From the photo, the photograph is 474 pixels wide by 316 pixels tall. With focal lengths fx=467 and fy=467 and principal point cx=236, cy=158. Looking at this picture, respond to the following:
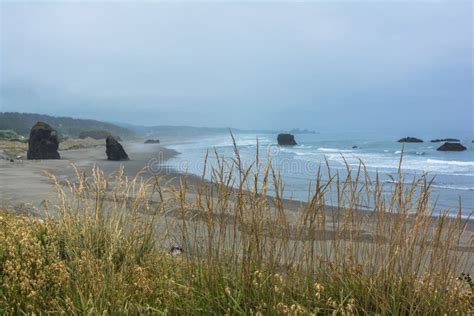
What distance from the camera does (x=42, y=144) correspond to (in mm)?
34406

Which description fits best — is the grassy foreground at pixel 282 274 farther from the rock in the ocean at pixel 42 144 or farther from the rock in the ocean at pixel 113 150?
the rock in the ocean at pixel 42 144

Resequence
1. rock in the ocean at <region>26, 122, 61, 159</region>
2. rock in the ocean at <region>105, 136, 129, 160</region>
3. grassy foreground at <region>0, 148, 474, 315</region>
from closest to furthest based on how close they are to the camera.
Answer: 1. grassy foreground at <region>0, 148, 474, 315</region>
2. rock in the ocean at <region>105, 136, 129, 160</region>
3. rock in the ocean at <region>26, 122, 61, 159</region>

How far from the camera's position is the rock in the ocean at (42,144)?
34281 mm

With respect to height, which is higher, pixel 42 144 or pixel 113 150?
pixel 42 144

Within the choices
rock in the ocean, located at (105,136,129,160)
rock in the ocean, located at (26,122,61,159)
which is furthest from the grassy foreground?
rock in the ocean, located at (26,122,61,159)

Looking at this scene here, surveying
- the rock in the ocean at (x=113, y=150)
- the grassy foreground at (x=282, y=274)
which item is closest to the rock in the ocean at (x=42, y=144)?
the rock in the ocean at (x=113, y=150)

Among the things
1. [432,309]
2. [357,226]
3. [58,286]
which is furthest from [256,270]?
[58,286]

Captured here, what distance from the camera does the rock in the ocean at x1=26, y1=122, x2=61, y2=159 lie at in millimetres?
34281

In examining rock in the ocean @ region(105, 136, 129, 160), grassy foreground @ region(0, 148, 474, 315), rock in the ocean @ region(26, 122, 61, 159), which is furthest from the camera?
rock in the ocean @ region(26, 122, 61, 159)

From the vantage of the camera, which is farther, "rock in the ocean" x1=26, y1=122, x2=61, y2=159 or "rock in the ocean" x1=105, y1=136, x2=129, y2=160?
"rock in the ocean" x1=26, y1=122, x2=61, y2=159

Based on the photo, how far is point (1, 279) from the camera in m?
4.40

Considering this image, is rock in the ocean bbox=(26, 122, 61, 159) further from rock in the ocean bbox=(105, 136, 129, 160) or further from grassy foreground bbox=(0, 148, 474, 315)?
grassy foreground bbox=(0, 148, 474, 315)

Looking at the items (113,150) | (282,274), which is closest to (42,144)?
(113,150)

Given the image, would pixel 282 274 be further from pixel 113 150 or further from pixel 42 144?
pixel 42 144
